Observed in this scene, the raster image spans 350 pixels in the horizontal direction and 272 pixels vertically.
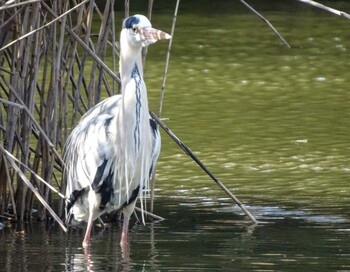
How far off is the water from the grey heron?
9.0 inches

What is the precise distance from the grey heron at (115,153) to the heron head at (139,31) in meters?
0.05

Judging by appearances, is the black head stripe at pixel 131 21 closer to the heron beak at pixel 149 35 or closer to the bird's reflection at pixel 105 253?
the heron beak at pixel 149 35

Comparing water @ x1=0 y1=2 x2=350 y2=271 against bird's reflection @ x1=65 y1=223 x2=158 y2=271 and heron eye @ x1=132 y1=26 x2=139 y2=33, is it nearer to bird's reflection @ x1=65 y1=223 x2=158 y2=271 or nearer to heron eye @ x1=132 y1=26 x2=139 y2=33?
bird's reflection @ x1=65 y1=223 x2=158 y2=271

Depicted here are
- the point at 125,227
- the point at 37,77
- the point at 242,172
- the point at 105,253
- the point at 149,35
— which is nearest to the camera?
the point at 149,35

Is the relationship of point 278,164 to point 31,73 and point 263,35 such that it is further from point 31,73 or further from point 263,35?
point 263,35

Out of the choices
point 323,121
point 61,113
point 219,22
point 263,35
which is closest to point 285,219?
point 61,113

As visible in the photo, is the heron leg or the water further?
the heron leg

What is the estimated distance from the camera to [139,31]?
6.11 metres

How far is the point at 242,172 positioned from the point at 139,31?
2.63 meters

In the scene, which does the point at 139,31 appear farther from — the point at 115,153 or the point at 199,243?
the point at 199,243

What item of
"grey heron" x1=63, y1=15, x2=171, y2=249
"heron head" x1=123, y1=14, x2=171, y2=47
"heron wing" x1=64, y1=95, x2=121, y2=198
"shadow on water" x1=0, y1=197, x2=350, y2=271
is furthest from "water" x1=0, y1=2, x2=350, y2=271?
"heron head" x1=123, y1=14, x2=171, y2=47

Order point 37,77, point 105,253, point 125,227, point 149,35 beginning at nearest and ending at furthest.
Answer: point 149,35, point 105,253, point 125,227, point 37,77

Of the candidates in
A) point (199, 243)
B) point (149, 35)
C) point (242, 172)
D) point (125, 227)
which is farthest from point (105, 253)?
point (242, 172)

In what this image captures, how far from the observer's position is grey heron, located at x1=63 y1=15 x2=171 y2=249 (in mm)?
6250
